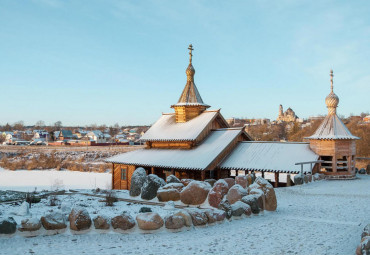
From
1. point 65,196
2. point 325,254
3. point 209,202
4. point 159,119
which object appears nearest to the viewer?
point 325,254

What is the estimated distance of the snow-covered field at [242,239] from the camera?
268 inches

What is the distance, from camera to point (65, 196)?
1373 centimetres

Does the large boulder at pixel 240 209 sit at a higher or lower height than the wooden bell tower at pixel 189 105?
lower

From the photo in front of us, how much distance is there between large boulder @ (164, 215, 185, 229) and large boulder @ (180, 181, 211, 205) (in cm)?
302

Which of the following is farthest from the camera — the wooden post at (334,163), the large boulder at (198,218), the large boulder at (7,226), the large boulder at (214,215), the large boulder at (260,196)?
the wooden post at (334,163)

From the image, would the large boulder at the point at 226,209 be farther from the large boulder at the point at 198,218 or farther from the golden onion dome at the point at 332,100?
the golden onion dome at the point at 332,100

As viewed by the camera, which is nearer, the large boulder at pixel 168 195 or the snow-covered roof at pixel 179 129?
the large boulder at pixel 168 195

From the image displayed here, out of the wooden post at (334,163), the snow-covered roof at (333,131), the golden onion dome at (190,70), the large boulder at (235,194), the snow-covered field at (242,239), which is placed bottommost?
the snow-covered field at (242,239)

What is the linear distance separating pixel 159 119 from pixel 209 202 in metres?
16.6

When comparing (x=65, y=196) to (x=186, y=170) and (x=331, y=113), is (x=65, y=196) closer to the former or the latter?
(x=186, y=170)

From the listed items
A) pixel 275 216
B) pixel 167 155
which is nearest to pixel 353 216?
pixel 275 216

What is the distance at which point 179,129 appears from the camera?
78.8ft

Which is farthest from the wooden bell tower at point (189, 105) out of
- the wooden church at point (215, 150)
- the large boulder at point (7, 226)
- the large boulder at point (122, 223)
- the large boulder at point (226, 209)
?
the large boulder at point (7, 226)

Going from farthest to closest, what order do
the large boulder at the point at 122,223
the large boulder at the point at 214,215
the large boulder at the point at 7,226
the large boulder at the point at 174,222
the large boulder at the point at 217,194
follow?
1. the large boulder at the point at 217,194
2. the large boulder at the point at 214,215
3. the large boulder at the point at 174,222
4. the large boulder at the point at 122,223
5. the large boulder at the point at 7,226
